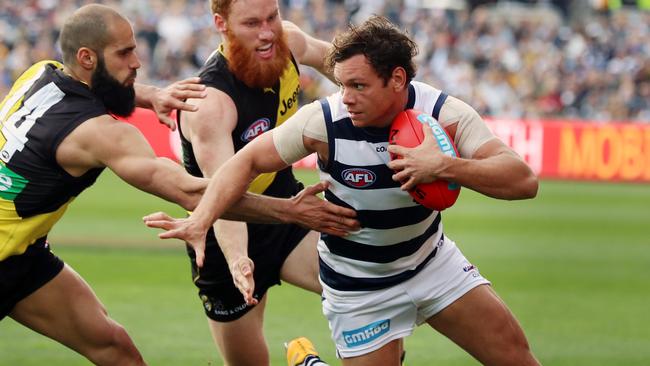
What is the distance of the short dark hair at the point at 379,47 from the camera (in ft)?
19.5

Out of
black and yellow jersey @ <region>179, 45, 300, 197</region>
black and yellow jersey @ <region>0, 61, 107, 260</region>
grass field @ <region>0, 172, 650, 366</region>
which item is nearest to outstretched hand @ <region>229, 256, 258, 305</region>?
black and yellow jersey @ <region>0, 61, 107, 260</region>

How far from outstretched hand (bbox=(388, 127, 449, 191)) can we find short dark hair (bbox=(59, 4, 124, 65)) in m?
1.90

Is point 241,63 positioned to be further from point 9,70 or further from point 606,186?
point 9,70

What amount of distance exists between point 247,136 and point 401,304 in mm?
1691

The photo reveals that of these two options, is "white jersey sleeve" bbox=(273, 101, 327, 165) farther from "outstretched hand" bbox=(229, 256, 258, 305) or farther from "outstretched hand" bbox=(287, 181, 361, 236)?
"outstretched hand" bbox=(229, 256, 258, 305)

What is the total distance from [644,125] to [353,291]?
59.0ft

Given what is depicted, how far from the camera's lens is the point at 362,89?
Answer: 19.5ft

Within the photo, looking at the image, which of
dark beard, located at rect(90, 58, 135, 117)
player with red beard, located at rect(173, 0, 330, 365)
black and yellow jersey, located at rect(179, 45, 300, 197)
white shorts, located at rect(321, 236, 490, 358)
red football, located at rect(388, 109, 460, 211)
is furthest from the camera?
black and yellow jersey, located at rect(179, 45, 300, 197)

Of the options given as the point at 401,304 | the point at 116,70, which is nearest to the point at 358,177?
the point at 401,304

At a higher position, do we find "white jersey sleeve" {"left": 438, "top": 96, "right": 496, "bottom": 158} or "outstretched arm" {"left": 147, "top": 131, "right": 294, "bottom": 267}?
"white jersey sleeve" {"left": 438, "top": 96, "right": 496, "bottom": 158}

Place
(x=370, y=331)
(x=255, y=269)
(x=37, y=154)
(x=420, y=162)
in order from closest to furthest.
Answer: (x=420, y=162) → (x=37, y=154) → (x=370, y=331) → (x=255, y=269)

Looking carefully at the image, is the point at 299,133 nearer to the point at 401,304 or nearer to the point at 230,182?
the point at 230,182

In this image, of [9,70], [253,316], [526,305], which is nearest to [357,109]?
[253,316]

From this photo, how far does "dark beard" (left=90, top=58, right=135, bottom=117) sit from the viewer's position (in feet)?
21.2
